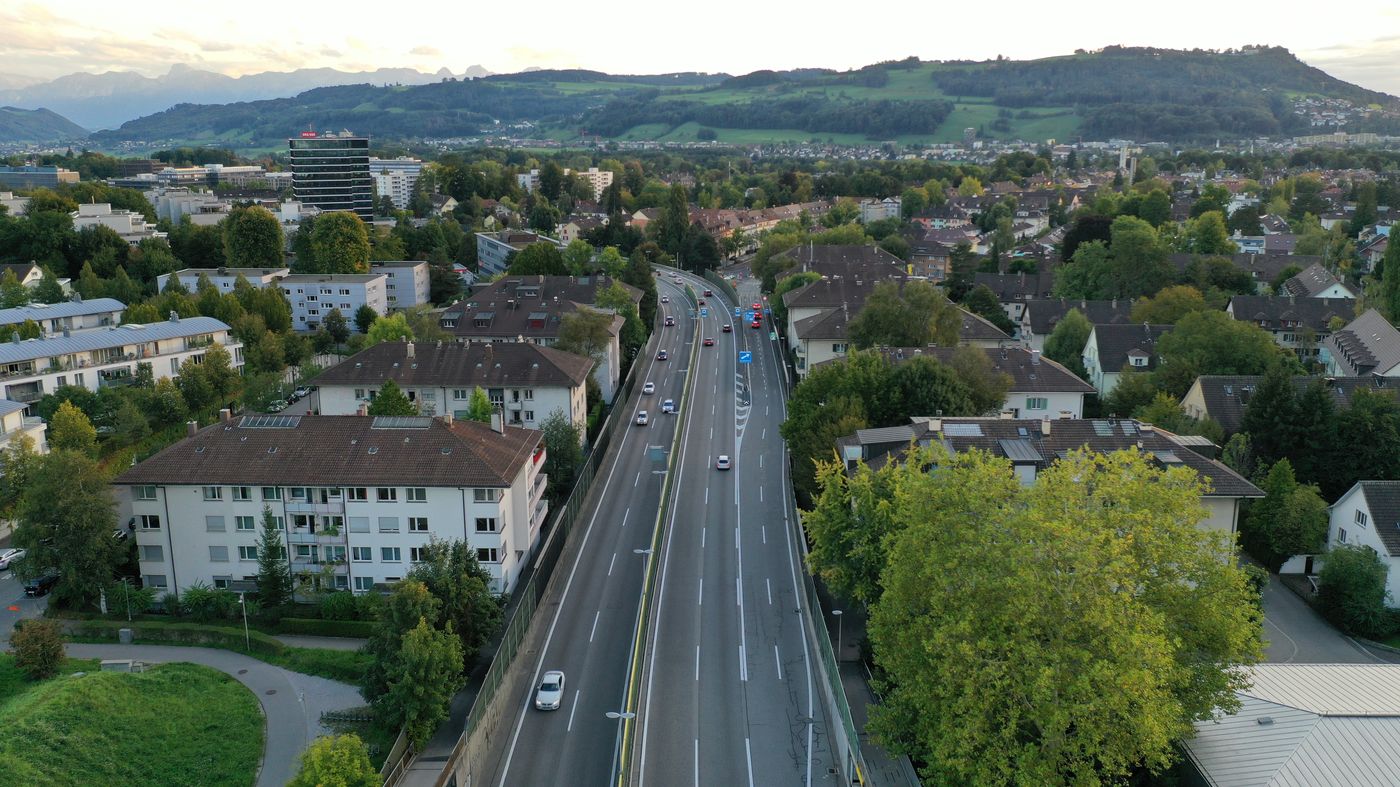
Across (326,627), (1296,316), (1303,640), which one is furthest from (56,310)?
(1296,316)

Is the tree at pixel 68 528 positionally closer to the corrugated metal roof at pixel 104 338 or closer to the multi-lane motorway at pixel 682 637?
the multi-lane motorway at pixel 682 637

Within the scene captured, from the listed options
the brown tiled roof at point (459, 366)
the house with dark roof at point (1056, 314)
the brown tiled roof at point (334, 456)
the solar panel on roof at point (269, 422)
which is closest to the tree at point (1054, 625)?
the brown tiled roof at point (334, 456)

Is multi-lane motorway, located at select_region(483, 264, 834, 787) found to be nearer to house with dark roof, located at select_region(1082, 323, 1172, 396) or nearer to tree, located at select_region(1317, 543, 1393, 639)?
tree, located at select_region(1317, 543, 1393, 639)

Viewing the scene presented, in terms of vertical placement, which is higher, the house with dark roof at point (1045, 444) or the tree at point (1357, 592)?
the house with dark roof at point (1045, 444)

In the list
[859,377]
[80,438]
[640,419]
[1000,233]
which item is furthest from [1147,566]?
[1000,233]

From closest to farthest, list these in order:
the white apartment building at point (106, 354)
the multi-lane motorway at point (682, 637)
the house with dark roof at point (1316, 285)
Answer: the multi-lane motorway at point (682, 637)
the white apartment building at point (106, 354)
the house with dark roof at point (1316, 285)

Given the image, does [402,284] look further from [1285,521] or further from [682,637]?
[1285,521]

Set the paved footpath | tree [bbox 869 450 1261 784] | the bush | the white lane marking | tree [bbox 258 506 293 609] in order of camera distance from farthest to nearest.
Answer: tree [bbox 258 506 293 609], the bush, the white lane marking, the paved footpath, tree [bbox 869 450 1261 784]

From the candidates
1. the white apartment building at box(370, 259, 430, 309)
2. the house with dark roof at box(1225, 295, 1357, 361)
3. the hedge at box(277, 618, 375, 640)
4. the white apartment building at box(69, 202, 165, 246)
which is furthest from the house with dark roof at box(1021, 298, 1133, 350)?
the white apartment building at box(69, 202, 165, 246)
